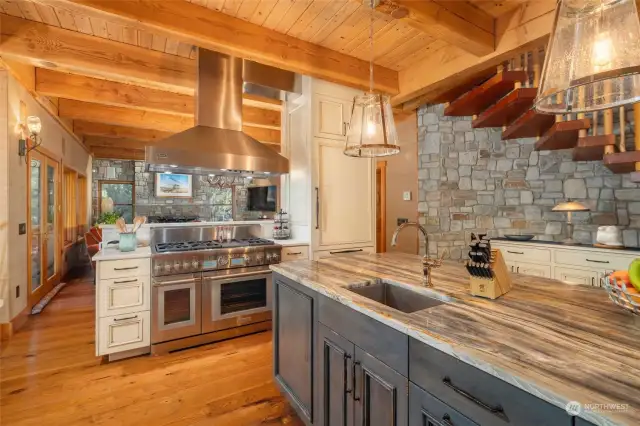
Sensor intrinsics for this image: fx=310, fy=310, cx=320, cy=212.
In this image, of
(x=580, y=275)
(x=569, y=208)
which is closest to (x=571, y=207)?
(x=569, y=208)

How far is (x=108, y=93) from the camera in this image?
3.80m

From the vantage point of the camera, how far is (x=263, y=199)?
7.34 m

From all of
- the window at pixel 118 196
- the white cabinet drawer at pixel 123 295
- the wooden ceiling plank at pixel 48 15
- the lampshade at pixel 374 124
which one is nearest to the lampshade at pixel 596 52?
the lampshade at pixel 374 124

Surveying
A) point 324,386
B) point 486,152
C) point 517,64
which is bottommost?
point 324,386

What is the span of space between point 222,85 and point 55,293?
3931 mm

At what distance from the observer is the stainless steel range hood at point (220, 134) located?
2.73m

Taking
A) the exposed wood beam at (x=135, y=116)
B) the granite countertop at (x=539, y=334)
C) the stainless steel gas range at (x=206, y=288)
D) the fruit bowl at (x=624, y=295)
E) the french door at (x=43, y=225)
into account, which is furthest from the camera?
the exposed wood beam at (x=135, y=116)

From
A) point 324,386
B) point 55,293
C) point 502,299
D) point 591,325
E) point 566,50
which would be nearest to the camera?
point 591,325

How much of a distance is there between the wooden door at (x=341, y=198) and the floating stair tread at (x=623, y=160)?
7.05ft

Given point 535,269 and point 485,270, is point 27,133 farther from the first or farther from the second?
point 535,269

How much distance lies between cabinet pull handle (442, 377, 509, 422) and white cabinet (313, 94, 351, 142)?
109 inches

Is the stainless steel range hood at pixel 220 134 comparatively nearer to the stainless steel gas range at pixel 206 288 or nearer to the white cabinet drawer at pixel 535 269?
the stainless steel gas range at pixel 206 288

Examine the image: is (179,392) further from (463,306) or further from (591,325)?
(591,325)

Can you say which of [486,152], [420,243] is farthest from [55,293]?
[486,152]
